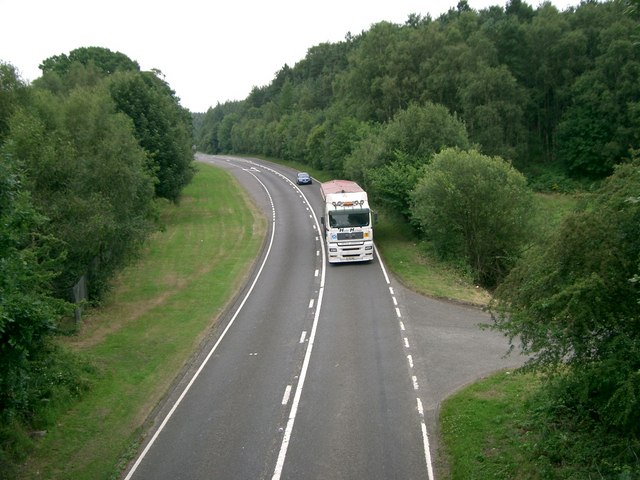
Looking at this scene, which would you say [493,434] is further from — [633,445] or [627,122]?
[627,122]

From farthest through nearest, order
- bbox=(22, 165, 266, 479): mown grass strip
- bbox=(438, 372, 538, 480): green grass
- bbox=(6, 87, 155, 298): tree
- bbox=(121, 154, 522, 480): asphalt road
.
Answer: bbox=(6, 87, 155, 298): tree, bbox=(22, 165, 266, 479): mown grass strip, bbox=(121, 154, 522, 480): asphalt road, bbox=(438, 372, 538, 480): green grass

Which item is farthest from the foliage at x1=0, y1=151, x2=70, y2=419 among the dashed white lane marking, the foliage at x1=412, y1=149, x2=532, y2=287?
the foliage at x1=412, y1=149, x2=532, y2=287

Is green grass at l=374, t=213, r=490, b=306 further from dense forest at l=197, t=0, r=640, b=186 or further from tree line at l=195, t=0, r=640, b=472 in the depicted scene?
dense forest at l=197, t=0, r=640, b=186

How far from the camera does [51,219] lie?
20516 millimetres

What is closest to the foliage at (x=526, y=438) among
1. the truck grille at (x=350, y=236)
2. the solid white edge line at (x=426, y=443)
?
the solid white edge line at (x=426, y=443)

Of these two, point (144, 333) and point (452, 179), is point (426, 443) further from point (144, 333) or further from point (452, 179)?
point (452, 179)

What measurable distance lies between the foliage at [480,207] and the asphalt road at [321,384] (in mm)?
4489

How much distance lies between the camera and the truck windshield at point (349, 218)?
102ft

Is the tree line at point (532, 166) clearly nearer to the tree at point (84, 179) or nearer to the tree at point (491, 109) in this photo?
the tree at point (491, 109)

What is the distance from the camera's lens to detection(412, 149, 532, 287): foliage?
2823 centimetres

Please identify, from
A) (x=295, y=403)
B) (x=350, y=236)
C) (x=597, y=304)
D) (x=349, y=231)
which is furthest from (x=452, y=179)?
(x=597, y=304)

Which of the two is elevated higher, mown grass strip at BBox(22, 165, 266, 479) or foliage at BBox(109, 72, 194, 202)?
foliage at BBox(109, 72, 194, 202)

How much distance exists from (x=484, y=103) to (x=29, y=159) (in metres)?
47.0

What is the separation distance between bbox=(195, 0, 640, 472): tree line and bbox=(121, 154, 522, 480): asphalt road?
8.35 feet
